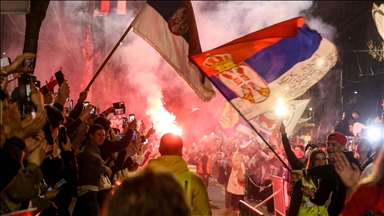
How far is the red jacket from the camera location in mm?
3494

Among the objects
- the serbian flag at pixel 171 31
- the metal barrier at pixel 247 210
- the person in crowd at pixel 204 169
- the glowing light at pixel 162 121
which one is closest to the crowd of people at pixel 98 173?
the metal barrier at pixel 247 210

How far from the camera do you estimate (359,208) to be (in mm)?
3582

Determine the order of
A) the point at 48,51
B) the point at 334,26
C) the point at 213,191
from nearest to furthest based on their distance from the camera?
the point at 213,191
the point at 48,51
the point at 334,26

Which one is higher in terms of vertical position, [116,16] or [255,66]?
[116,16]

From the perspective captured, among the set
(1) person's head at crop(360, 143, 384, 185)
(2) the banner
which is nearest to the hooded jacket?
(1) person's head at crop(360, 143, 384, 185)

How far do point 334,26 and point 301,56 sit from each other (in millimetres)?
41680

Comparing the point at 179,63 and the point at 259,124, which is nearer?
the point at 179,63

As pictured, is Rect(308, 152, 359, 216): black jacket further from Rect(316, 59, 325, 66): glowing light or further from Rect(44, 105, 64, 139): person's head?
Rect(44, 105, 64, 139): person's head

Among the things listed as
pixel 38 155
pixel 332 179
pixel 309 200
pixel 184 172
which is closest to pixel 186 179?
pixel 184 172

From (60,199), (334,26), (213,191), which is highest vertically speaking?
(334,26)

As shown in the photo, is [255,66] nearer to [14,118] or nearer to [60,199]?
[60,199]

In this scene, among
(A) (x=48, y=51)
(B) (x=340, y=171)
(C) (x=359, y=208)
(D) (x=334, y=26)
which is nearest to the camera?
(C) (x=359, y=208)

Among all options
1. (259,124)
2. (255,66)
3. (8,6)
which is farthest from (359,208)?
(259,124)

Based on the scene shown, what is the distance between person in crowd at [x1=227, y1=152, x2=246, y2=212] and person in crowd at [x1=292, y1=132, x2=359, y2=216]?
26.8 ft
